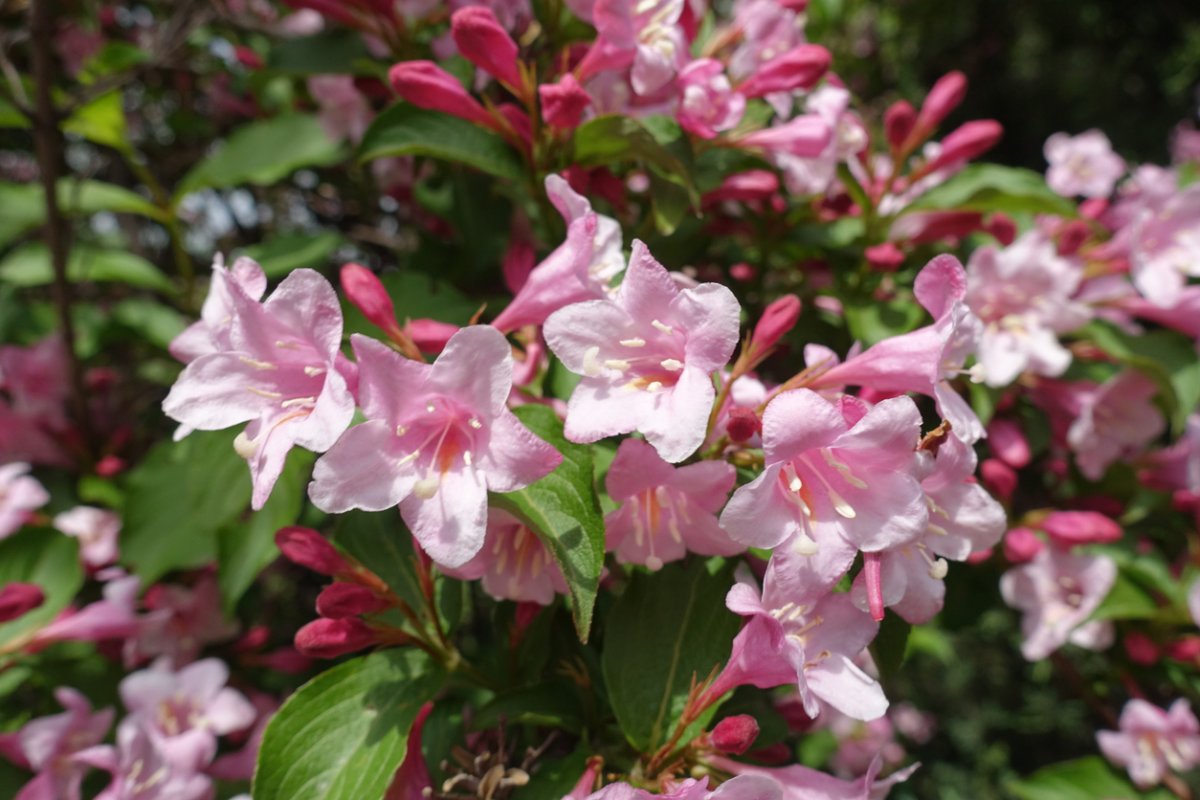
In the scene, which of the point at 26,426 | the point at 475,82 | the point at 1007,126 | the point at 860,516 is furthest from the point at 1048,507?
the point at 1007,126

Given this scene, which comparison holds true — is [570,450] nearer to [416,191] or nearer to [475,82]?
[475,82]

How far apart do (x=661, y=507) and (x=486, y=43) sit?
0.82 metres

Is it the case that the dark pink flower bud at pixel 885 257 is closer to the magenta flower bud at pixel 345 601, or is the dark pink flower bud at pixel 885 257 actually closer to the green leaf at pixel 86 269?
the magenta flower bud at pixel 345 601

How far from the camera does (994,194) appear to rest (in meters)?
1.71

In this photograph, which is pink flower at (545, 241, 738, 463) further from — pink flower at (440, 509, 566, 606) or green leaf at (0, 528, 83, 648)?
green leaf at (0, 528, 83, 648)

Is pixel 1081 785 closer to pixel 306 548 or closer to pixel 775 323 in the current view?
pixel 775 323

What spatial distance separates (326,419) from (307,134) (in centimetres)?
137

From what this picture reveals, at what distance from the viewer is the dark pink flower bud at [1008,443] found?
6.11 ft

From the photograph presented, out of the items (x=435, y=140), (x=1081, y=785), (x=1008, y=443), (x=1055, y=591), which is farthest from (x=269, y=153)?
(x=1081, y=785)

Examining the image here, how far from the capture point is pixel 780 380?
1799 mm

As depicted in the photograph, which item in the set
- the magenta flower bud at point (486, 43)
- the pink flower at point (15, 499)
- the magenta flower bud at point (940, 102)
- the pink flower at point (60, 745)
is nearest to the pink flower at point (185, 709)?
the pink flower at point (60, 745)

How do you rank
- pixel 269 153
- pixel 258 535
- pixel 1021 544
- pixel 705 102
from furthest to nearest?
pixel 269 153 < pixel 1021 544 < pixel 258 535 < pixel 705 102

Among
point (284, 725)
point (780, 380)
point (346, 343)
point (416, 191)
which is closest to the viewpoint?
point (284, 725)

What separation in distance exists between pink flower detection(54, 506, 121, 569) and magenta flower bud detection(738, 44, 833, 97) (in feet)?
5.84
